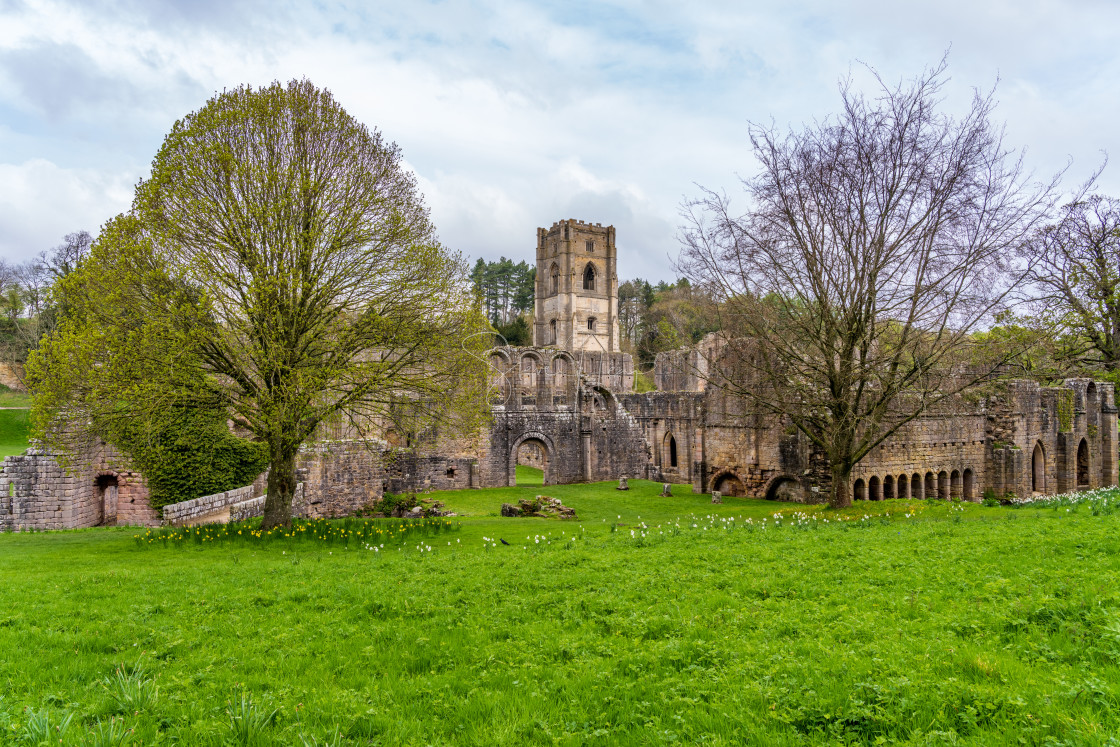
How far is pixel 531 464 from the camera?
39.4 metres

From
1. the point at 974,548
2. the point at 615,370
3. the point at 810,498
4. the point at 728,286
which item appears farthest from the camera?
the point at 615,370

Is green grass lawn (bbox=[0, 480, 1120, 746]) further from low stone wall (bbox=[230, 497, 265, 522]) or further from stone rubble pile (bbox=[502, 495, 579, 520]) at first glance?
stone rubble pile (bbox=[502, 495, 579, 520])

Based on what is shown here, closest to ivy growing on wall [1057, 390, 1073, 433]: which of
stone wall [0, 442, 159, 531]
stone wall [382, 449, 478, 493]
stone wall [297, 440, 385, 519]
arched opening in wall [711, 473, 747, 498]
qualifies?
arched opening in wall [711, 473, 747, 498]

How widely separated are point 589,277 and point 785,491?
54.1 meters

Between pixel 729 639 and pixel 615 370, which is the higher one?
pixel 615 370

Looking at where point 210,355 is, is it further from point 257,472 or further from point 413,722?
point 413,722

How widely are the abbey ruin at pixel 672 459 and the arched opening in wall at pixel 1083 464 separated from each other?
47 millimetres

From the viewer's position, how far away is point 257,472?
1798cm

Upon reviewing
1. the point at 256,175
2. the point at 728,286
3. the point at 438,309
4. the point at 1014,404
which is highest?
the point at 256,175

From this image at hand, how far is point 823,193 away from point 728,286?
118 inches

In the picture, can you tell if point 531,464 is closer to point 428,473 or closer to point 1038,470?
point 428,473

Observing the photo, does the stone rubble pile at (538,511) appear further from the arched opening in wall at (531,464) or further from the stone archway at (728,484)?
the arched opening in wall at (531,464)

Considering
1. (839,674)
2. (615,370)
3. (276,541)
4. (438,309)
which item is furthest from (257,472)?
(615,370)

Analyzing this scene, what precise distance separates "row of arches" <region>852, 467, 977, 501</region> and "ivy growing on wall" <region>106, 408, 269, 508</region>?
1741 cm
